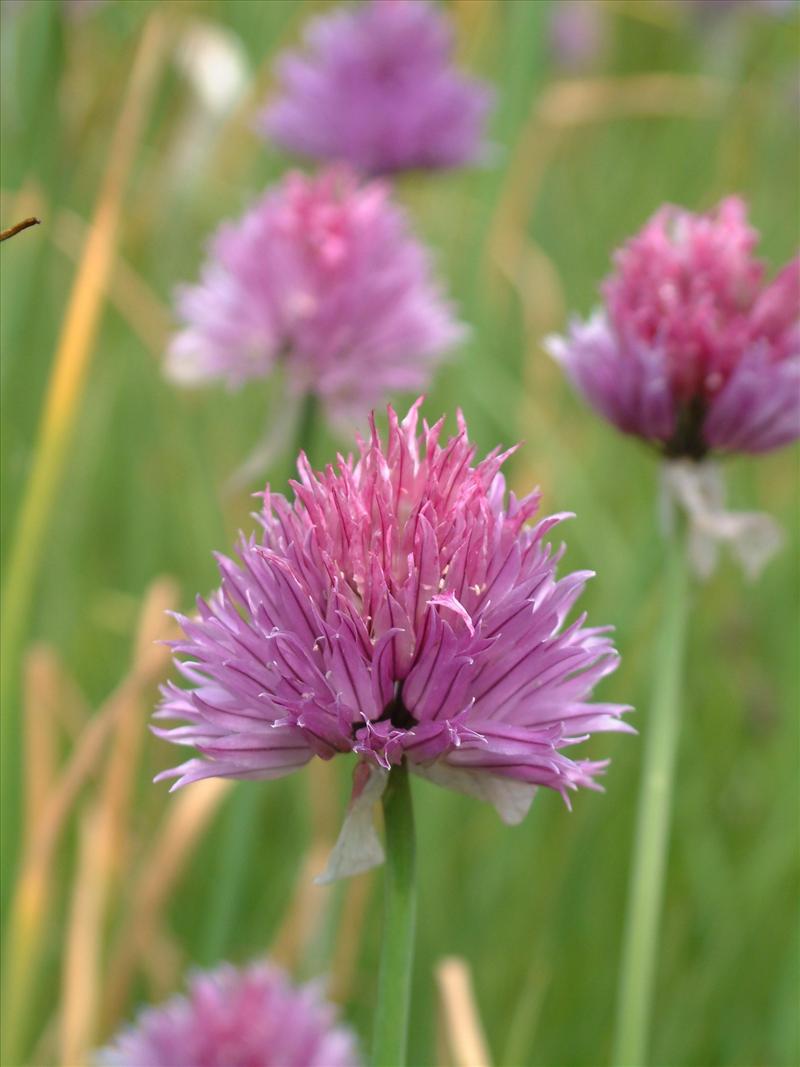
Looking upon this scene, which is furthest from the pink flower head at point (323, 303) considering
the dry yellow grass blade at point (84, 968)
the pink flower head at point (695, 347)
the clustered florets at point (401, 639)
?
the clustered florets at point (401, 639)

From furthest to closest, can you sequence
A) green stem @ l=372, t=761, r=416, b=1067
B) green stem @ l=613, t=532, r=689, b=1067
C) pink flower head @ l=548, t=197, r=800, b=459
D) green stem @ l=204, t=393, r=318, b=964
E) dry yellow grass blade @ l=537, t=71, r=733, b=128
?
dry yellow grass blade @ l=537, t=71, r=733, b=128 → green stem @ l=204, t=393, r=318, b=964 → pink flower head @ l=548, t=197, r=800, b=459 → green stem @ l=613, t=532, r=689, b=1067 → green stem @ l=372, t=761, r=416, b=1067

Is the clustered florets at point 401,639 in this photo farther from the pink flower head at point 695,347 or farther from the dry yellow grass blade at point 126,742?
the dry yellow grass blade at point 126,742

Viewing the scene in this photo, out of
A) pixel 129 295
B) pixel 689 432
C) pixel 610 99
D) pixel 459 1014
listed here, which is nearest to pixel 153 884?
pixel 459 1014

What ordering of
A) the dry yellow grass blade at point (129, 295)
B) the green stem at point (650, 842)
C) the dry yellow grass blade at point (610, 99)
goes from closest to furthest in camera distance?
1. the green stem at point (650, 842)
2. the dry yellow grass blade at point (129, 295)
3. the dry yellow grass blade at point (610, 99)

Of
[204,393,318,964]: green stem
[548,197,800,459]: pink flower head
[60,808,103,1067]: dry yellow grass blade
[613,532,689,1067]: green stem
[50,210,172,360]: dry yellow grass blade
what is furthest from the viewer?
[50,210,172,360]: dry yellow grass blade

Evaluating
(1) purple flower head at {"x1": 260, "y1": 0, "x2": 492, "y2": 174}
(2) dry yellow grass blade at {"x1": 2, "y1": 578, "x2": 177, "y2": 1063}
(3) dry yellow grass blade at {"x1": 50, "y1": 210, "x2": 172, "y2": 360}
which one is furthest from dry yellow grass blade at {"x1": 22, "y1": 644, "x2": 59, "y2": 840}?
(1) purple flower head at {"x1": 260, "y1": 0, "x2": 492, "y2": 174}

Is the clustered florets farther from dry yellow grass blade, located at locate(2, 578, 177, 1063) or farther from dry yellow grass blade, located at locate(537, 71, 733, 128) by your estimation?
dry yellow grass blade, located at locate(537, 71, 733, 128)

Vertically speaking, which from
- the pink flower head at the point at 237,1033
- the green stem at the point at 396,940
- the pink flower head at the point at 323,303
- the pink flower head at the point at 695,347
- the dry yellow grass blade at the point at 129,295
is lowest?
the pink flower head at the point at 237,1033

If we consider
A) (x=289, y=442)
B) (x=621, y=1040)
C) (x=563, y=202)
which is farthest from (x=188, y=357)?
(x=563, y=202)
